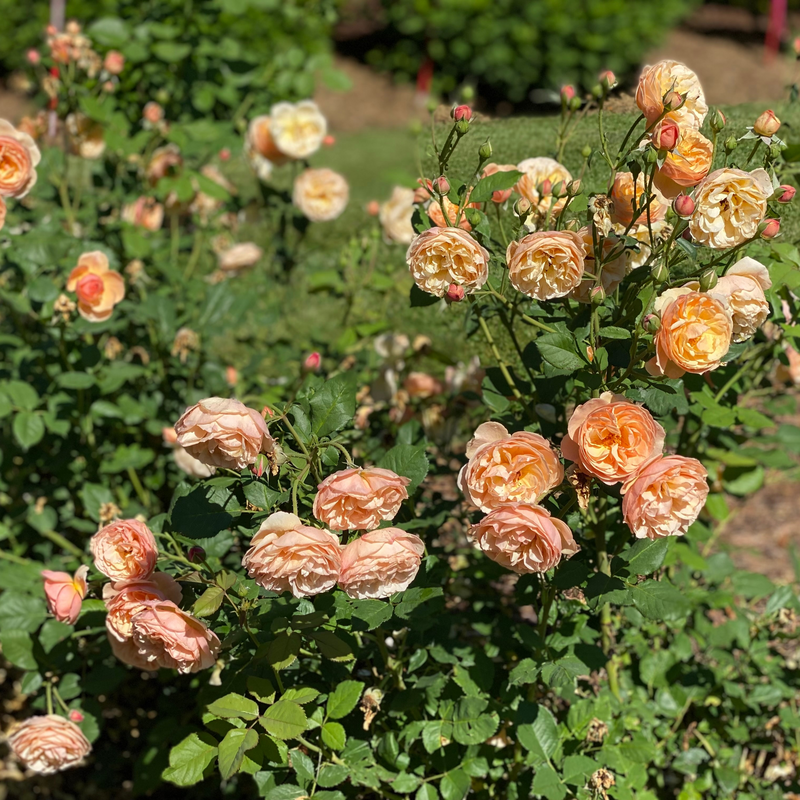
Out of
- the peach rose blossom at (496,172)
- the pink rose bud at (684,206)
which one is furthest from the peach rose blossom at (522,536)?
the peach rose blossom at (496,172)

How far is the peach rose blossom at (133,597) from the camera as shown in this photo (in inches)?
44.9

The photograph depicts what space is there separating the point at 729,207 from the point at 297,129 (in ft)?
4.77

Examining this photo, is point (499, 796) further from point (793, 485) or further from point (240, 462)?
point (793, 485)

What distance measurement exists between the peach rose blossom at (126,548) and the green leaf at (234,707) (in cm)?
18

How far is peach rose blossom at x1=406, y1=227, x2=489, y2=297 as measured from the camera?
43.0 inches

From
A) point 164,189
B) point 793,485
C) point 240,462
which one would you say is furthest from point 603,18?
point 240,462

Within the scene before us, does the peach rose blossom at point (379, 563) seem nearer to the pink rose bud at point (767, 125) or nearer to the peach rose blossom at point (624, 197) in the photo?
the peach rose blossom at point (624, 197)

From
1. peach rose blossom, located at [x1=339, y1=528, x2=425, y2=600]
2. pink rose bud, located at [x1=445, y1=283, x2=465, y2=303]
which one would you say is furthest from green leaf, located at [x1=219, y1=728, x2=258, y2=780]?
pink rose bud, located at [x1=445, y1=283, x2=465, y2=303]

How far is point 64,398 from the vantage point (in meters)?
1.87

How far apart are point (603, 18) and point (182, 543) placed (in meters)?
7.34

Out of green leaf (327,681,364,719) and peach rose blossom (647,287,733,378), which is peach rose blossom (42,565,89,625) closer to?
green leaf (327,681,364,719)

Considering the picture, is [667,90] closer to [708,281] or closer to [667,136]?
[667,136]

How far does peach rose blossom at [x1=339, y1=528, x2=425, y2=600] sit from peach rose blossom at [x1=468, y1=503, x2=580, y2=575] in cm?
8

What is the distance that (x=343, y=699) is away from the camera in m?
1.29
